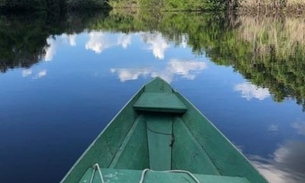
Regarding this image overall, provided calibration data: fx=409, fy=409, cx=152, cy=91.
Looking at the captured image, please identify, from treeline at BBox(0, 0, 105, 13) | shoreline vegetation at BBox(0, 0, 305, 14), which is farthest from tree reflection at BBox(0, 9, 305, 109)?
shoreline vegetation at BBox(0, 0, 305, 14)

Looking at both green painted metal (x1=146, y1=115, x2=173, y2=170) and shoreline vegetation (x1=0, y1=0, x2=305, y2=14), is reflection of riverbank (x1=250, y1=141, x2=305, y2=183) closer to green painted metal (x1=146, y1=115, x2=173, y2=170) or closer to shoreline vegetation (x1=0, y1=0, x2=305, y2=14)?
green painted metal (x1=146, y1=115, x2=173, y2=170)

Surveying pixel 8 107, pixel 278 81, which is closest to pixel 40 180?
pixel 8 107

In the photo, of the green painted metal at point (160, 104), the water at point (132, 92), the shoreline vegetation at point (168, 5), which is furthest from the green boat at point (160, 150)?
the shoreline vegetation at point (168, 5)

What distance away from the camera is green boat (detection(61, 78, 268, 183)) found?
3.72 metres

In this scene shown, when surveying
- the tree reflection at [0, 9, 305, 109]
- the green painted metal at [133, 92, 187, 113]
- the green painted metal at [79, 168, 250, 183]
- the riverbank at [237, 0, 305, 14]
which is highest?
the green painted metal at [133, 92, 187, 113]

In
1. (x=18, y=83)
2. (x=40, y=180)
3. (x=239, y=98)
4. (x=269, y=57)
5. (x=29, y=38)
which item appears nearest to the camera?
(x=40, y=180)

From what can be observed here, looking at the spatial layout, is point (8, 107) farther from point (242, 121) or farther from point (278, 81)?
point (278, 81)

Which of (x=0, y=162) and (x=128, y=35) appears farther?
(x=128, y=35)

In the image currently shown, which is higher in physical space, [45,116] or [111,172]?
[111,172]

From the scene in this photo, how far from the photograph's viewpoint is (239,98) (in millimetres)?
11117

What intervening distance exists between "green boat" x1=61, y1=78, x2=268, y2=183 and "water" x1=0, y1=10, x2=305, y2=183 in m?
1.68

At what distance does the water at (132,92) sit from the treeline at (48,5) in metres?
24.1

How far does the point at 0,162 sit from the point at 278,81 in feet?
32.4

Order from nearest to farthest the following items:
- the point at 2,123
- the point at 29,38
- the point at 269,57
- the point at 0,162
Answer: the point at 0,162, the point at 2,123, the point at 269,57, the point at 29,38
